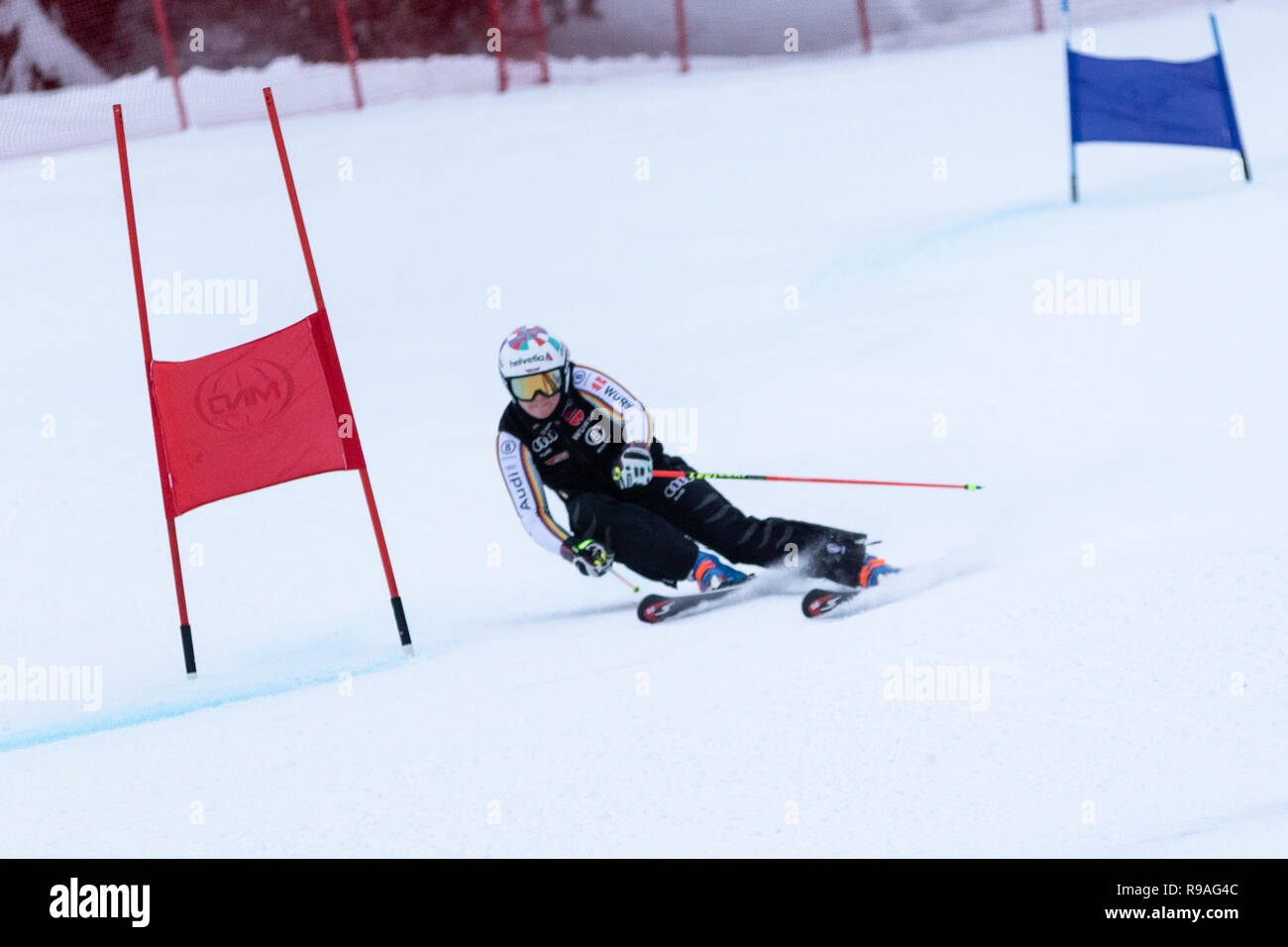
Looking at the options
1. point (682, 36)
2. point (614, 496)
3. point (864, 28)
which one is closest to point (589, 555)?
point (614, 496)

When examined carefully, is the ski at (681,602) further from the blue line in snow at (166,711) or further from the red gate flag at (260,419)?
the red gate flag at (260,419)

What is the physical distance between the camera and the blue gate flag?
31.5ft

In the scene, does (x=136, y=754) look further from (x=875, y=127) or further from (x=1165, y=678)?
(x=875, y=127)

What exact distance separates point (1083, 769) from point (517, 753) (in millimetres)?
1676

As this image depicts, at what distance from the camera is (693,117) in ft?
50.4

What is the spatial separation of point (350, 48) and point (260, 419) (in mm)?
11657

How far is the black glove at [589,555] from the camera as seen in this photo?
5.64 metres

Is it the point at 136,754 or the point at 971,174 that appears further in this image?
the point at 971,174

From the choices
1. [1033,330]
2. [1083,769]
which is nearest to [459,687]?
[1083,769]

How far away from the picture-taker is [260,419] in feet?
18.0

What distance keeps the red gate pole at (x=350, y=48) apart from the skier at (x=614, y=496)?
443 inches
